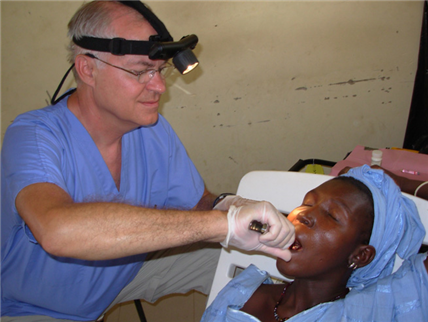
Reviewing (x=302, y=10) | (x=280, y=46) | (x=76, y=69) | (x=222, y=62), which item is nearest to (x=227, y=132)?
(x=222, y=62)

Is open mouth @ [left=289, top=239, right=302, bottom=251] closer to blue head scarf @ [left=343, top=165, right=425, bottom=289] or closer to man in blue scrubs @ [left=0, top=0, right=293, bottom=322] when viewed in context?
man in blue scrubs @ [left=0, top=0, right=293, bottom=322]

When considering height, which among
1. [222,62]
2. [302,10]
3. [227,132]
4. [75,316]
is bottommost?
[75,316]

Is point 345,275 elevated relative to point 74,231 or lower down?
lower down

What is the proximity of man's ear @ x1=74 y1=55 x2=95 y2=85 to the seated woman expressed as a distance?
90cm

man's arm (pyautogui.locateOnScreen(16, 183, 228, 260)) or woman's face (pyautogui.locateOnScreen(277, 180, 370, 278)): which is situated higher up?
man's arm (pyautogui.locateOnScreen(16, 183, 228, 260))

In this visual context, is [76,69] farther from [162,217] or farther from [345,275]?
[345,275]

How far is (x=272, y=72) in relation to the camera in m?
2.33

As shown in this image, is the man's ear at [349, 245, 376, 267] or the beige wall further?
the beige wall

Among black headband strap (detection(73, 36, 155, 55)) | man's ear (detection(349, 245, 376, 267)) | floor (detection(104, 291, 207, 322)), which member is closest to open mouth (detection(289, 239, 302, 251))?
man's ear (detection(349, 245, 376, 267))

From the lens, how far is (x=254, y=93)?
7.84 feet

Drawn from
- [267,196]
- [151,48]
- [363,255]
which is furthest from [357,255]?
[151,48]

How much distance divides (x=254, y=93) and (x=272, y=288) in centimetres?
148

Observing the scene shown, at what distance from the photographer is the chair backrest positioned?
4.40 feet

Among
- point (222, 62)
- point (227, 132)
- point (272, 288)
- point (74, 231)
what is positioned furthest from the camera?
point (227, 132)
